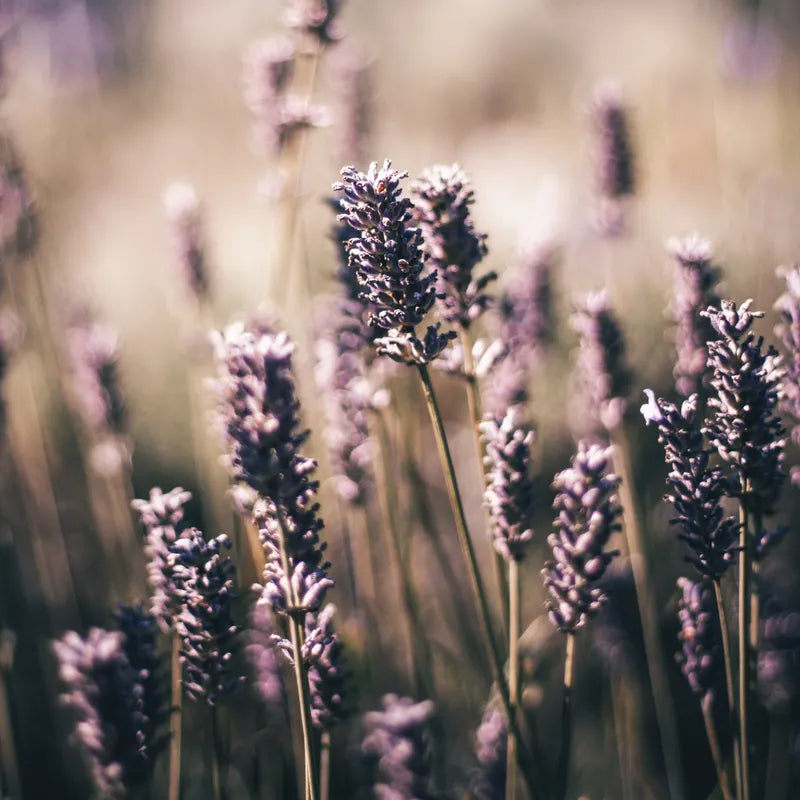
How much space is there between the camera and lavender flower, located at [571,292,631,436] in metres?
2.09

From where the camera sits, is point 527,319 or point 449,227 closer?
point 449,227

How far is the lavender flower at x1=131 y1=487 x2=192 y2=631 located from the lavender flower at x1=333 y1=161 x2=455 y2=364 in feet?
1.68

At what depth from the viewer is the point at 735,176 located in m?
5.24

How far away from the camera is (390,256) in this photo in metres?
1.33

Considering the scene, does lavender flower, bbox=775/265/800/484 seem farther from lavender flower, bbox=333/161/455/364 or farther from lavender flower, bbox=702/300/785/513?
lavender flower, bbox=333/161/455/364

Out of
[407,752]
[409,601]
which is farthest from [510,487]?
[409,601]

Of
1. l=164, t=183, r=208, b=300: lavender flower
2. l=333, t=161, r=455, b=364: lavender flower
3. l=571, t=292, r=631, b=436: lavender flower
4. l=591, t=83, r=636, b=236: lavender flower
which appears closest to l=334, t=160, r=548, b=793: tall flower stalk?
l=333, t=161, r=455, b=364: lavender flower

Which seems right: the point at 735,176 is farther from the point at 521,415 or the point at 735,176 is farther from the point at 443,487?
the point at 521,415

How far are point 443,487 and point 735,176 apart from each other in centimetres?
304

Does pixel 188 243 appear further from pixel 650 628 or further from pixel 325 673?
pixel 650 628

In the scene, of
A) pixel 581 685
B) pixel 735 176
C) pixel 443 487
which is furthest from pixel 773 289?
pixel 581 685

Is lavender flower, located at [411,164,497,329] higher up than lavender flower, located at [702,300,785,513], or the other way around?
lavender flower, located at [411,164,497,329]

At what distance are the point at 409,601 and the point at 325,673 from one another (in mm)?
655

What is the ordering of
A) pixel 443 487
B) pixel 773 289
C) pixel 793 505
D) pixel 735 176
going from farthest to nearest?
pixel 735 176 < pixel 773 289 < pixel 443 487 < pixel 793 505
